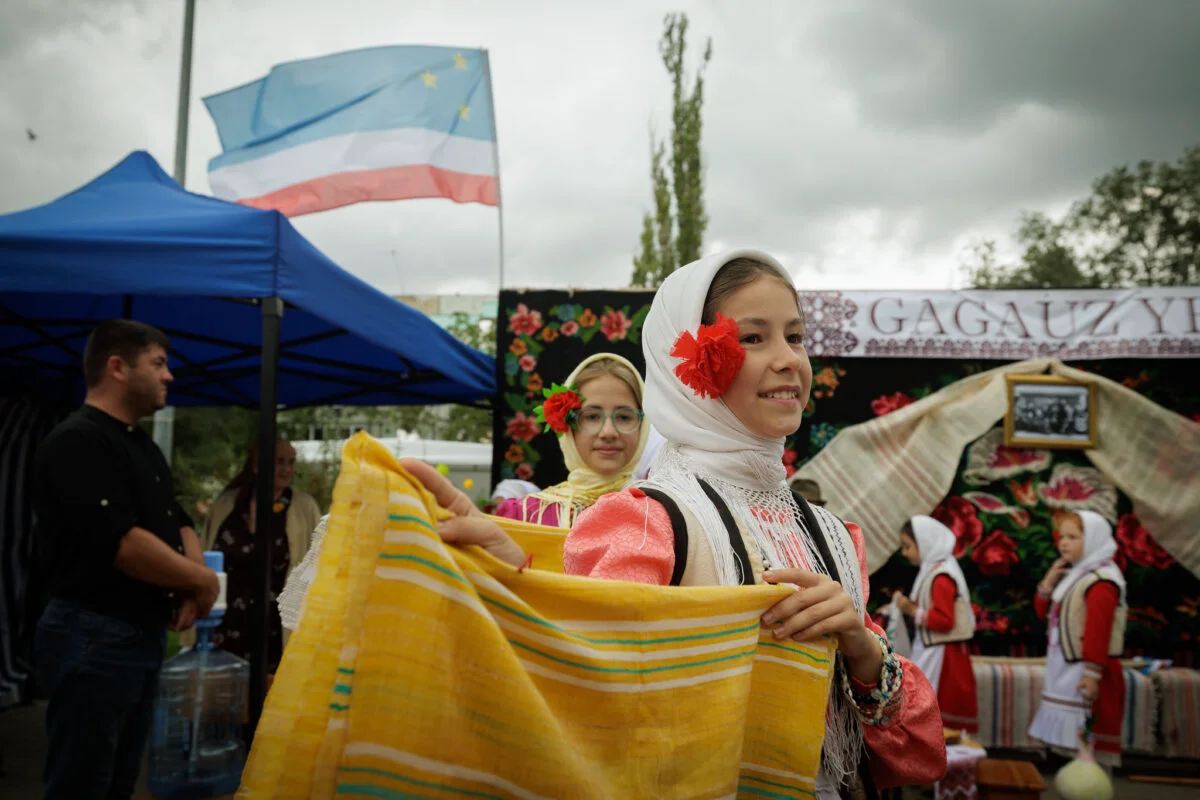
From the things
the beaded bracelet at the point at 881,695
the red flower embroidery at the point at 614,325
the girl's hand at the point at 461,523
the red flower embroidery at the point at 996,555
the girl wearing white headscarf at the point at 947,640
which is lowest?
the girl wearing white headscarf at the point at 947,640

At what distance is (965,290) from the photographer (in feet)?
21.0

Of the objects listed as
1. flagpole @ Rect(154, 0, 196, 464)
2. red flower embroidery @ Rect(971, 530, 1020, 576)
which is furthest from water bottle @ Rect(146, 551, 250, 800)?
red flower embroidery @ Rect(971, 530, 1020, 576)

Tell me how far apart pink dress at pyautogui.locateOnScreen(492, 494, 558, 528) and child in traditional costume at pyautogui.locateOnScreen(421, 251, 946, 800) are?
1.83 m

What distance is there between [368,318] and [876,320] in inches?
167

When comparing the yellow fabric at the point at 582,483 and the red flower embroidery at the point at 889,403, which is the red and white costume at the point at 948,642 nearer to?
the red flower embroidery at the point at 889,403

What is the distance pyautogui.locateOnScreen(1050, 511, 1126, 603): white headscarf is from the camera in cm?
527

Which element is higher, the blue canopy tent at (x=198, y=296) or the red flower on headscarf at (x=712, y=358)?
the blue canopy tent at (x=198, y=296)

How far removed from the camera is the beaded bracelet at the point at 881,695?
1280 mm

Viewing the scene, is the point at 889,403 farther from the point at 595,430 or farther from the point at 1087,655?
the point at 595,430

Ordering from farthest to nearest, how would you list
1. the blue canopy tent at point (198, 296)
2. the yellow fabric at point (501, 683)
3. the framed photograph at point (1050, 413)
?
the framed photograph at point (1050, 413)
the blue canopy tent at point (198, 296)
the yellow fabric at point (501, 683)

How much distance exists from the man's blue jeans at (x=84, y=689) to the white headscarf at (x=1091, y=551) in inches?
219

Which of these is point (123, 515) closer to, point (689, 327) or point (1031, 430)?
point (689, 327)

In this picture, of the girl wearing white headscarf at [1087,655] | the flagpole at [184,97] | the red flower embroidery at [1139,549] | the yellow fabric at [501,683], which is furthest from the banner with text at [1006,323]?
the flagpole at [184,97]

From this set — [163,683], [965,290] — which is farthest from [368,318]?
[965,290]
